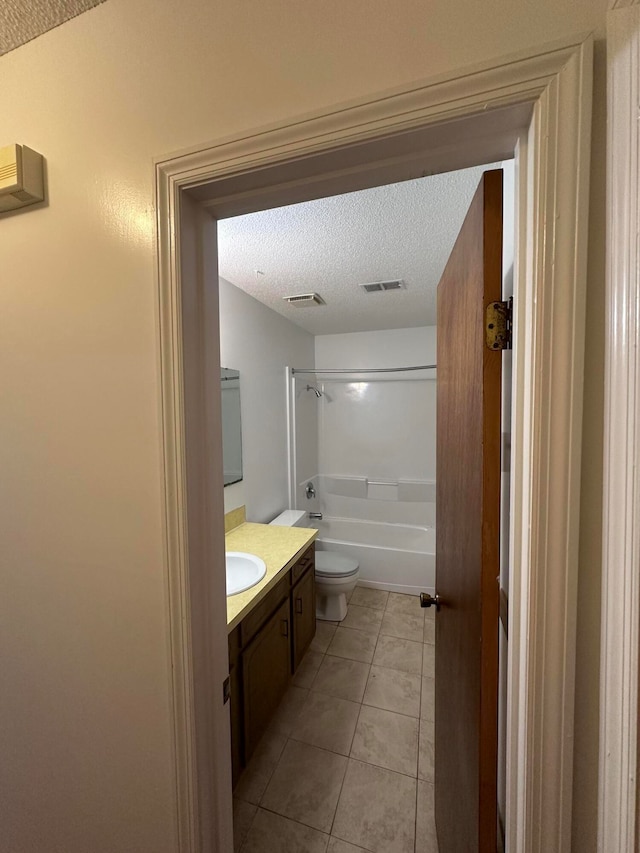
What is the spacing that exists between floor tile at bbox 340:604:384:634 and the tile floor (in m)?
0.16

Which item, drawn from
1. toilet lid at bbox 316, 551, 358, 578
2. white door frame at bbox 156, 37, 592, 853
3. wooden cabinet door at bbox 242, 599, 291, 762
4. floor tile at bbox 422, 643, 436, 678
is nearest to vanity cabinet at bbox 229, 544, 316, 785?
wooden cabinet door at bbox 242, 599, 291, 762

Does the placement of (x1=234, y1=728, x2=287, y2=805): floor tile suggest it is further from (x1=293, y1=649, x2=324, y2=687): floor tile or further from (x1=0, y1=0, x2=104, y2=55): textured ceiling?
(x1=0, y1=0, x2=104, y2=55): textured ceiling

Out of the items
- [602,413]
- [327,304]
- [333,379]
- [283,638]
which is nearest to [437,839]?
[283,638]

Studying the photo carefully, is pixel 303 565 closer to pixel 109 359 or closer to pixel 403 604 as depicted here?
pixel 403 604

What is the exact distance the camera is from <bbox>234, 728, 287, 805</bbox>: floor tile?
137 centimetres

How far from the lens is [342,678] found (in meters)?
1.96

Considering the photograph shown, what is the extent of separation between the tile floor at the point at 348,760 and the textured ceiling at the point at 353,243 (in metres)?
2.44

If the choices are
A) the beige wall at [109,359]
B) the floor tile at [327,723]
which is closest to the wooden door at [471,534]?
the beige wall at [109,359]

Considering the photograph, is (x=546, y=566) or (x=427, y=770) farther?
(x=427, y=770)

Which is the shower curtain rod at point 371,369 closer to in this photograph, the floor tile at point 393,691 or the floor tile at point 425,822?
the floor tile at point 393,691

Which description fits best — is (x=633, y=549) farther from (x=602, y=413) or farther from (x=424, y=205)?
(x=424, y=205)

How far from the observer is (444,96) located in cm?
46

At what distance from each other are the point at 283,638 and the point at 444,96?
205 cm

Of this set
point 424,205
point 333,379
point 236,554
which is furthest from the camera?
point 333,379
